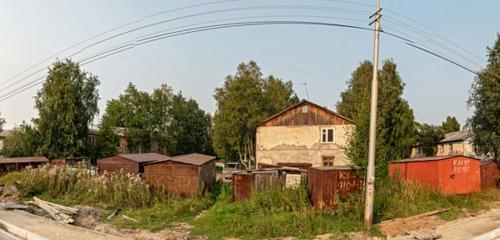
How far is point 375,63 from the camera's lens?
37.7 feet

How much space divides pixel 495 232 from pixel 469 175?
8360mm

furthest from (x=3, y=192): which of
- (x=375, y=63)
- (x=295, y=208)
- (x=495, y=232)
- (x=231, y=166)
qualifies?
(x=231, y=166)

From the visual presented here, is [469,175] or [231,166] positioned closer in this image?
[469,175]

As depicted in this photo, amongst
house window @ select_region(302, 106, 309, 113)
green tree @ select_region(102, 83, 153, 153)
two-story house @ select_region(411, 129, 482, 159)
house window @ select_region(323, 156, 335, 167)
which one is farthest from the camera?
green tree @ select_region(102, 83, 153, 153)

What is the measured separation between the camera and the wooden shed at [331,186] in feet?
45.0

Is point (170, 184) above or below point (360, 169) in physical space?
below

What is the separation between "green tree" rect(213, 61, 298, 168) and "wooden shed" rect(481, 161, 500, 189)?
25.7 meters

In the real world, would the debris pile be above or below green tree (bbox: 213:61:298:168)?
below

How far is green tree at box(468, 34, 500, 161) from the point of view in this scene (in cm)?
2294

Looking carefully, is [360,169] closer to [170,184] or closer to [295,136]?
[170,184]

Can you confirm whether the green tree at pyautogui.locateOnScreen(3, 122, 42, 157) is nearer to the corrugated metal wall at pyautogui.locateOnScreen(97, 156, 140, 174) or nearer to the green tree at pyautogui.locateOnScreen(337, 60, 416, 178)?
the corrugated metal wall at pyautogui.locateOnScreen(97, 156, 140, 174)

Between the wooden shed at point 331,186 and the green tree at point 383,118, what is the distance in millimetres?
605

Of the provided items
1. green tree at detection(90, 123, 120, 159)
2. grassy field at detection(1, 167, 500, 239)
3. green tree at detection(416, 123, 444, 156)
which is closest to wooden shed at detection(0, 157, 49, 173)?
grassy field at detection(1, 167, 500, 239)

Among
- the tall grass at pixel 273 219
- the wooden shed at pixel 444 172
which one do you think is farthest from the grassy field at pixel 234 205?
the wooden shed at pixel 444 172
